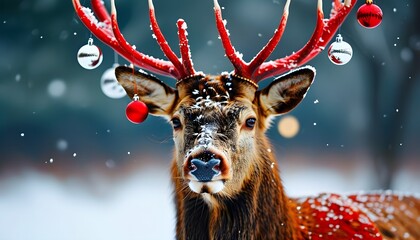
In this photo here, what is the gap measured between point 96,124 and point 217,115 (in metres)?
2.75

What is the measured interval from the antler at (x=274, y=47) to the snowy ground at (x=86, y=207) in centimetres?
244

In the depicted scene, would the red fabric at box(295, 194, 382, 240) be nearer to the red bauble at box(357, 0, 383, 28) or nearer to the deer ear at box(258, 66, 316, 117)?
the deer ear at box(258, 66, 316, 117)

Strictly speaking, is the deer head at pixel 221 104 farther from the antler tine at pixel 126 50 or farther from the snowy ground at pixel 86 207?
the snowy ground at pixel 86 207

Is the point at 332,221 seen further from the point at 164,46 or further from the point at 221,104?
the point at 164,46

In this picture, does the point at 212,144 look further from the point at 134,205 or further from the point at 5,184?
the point at 5,184

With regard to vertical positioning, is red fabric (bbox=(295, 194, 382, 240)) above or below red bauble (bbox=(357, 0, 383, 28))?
below

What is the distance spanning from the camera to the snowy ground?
4.97 m

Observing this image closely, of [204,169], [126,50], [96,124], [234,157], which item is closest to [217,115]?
[234,157]

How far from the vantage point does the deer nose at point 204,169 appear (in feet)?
7.13

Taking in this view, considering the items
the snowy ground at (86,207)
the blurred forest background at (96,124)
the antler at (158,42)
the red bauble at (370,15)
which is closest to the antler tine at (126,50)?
the antler at (158,42)

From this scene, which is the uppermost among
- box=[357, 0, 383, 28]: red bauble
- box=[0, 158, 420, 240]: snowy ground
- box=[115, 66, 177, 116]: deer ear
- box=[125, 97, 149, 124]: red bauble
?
box=[357, 0, 383, 28]: red bauble

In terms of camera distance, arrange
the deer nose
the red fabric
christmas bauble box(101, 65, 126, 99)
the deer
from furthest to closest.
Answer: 1. christmas bauble box(101, 65, 126, 99)
2. the red fabric
3. the deer
4. the deer nose

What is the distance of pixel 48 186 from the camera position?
5.05 m

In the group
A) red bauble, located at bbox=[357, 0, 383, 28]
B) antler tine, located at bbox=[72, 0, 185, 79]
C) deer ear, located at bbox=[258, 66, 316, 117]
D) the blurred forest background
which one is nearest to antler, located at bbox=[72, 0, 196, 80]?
antler tine, located at bbox=[72, 0, 185, 79]
